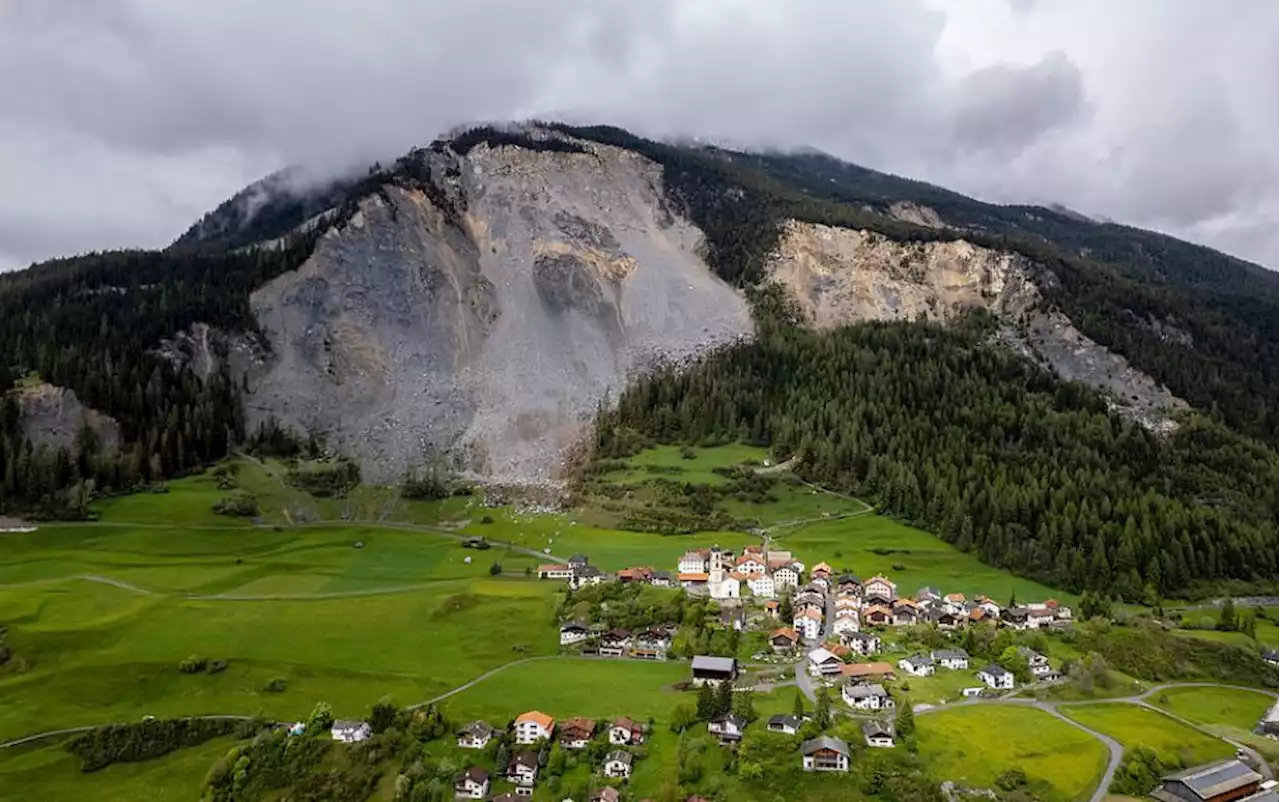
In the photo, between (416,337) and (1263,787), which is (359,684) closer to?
(1263,787)

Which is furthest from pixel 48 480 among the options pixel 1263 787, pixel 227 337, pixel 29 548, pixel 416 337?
pixel 1263 787

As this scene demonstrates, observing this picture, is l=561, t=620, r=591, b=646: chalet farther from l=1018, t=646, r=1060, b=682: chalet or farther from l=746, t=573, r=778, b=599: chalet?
l=1018, t=646, r=1060, b=682: chalet

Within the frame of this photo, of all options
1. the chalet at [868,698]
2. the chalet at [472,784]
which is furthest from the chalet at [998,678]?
the chalet at [472,784]

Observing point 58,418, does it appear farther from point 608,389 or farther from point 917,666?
point 917,666

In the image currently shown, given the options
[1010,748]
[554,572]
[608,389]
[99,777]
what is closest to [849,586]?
[554,572]

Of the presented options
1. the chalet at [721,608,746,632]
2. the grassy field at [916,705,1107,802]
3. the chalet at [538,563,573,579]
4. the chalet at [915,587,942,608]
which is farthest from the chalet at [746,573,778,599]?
the grassy field at [916,705,1107,802]

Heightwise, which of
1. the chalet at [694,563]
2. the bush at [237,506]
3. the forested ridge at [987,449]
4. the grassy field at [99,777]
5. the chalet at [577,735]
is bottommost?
the grassy field at [99,777]

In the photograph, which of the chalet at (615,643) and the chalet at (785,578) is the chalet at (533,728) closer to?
the chalet at (615,643)
